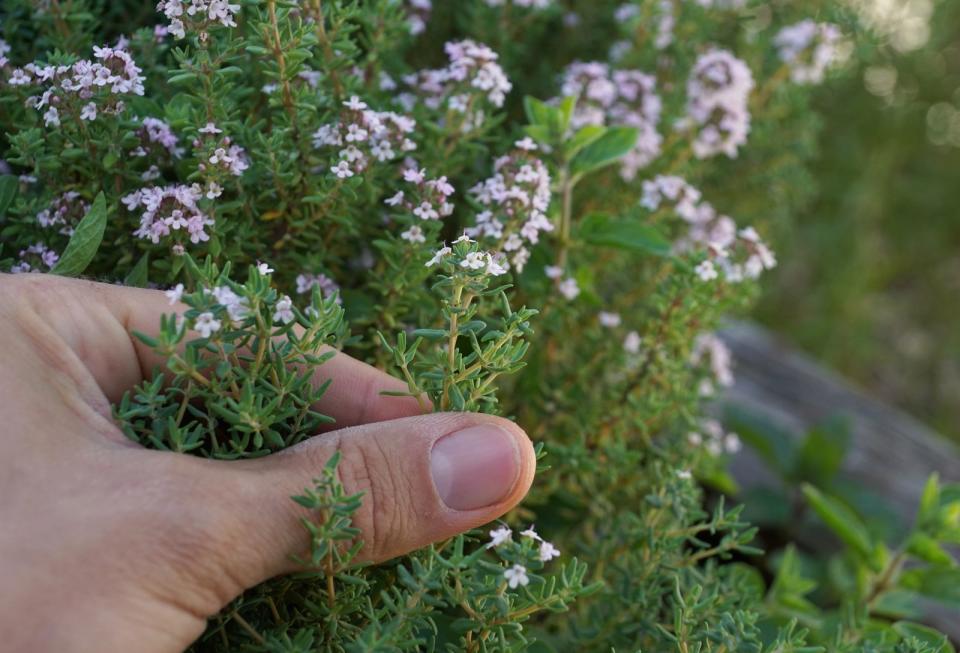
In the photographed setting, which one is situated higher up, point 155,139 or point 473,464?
point 155,139

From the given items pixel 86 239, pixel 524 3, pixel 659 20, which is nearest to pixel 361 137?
pixel 86 239

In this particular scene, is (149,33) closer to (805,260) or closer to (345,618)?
(345,618)

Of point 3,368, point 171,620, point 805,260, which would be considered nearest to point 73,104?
point 3,368

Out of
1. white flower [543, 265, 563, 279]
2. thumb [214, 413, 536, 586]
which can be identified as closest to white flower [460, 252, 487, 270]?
thumb [214, 413, 536, 586]

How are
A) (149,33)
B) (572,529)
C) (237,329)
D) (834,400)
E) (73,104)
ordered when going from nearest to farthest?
(237,329)
(73,104)
(149,33)
(572,529)
(834,400)

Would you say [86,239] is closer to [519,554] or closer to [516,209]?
[516,209]

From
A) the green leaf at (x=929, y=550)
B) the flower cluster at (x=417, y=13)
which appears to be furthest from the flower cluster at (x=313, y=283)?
the green leaf at (x=929, y=550)
